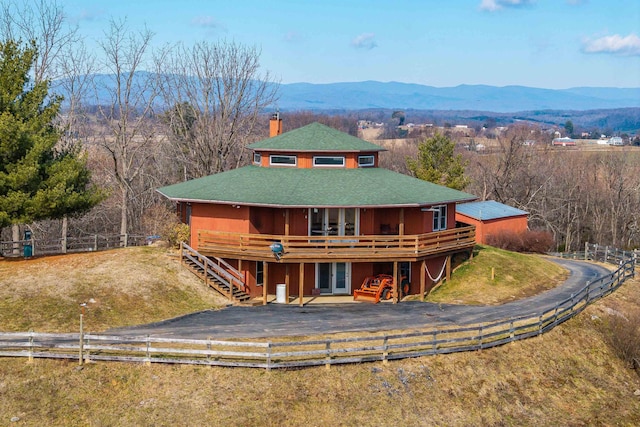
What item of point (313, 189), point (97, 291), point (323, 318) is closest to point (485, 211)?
point (313, 189)

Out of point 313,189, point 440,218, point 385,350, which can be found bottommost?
point 385,350

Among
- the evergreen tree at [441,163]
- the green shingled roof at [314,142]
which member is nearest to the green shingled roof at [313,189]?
the green shingled roof at [314,142]

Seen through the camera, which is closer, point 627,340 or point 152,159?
point 627,340

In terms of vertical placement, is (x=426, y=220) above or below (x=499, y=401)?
above

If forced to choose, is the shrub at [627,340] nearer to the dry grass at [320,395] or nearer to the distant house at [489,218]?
the dry grass at [320,395]

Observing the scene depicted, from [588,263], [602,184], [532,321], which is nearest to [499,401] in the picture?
[532,321]

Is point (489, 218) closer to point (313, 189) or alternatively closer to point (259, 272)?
point (313, 189)

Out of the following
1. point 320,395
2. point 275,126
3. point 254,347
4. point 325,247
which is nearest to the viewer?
point 320,395

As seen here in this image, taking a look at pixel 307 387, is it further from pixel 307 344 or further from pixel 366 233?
pixel 366 233
